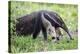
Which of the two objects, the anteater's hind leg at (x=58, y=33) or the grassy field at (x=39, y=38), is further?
the anteater's hind leg at (x=58, y=33)

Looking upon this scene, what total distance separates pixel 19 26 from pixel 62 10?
0.68 meters

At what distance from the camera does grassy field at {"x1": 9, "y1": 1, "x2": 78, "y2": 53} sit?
2.30 metres

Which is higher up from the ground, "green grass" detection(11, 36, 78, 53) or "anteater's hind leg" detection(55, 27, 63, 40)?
"anteater's hind leg" detection(55, 27, 63, 40)

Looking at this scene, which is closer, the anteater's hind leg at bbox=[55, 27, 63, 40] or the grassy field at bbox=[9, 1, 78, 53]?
the grassy field at bbox=[9, 1, 78, 53]

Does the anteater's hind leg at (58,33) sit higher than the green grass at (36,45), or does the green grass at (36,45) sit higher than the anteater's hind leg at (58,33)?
the anteater's hind leg at (58,33)

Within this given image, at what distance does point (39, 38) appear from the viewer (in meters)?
2.42

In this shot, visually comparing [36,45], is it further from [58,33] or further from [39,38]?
[58,33]

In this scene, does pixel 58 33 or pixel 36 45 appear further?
pixel 58 33

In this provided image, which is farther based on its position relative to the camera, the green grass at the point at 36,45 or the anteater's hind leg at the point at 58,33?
the anteater's hind leg at the point at 58,33

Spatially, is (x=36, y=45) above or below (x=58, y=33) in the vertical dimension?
below

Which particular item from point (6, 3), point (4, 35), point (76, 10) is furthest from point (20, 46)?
point (76, 10)

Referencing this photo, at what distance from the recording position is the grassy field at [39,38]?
230 centimetres

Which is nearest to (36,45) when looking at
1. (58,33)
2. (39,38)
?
(39,38)

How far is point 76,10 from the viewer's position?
2.65 metres
